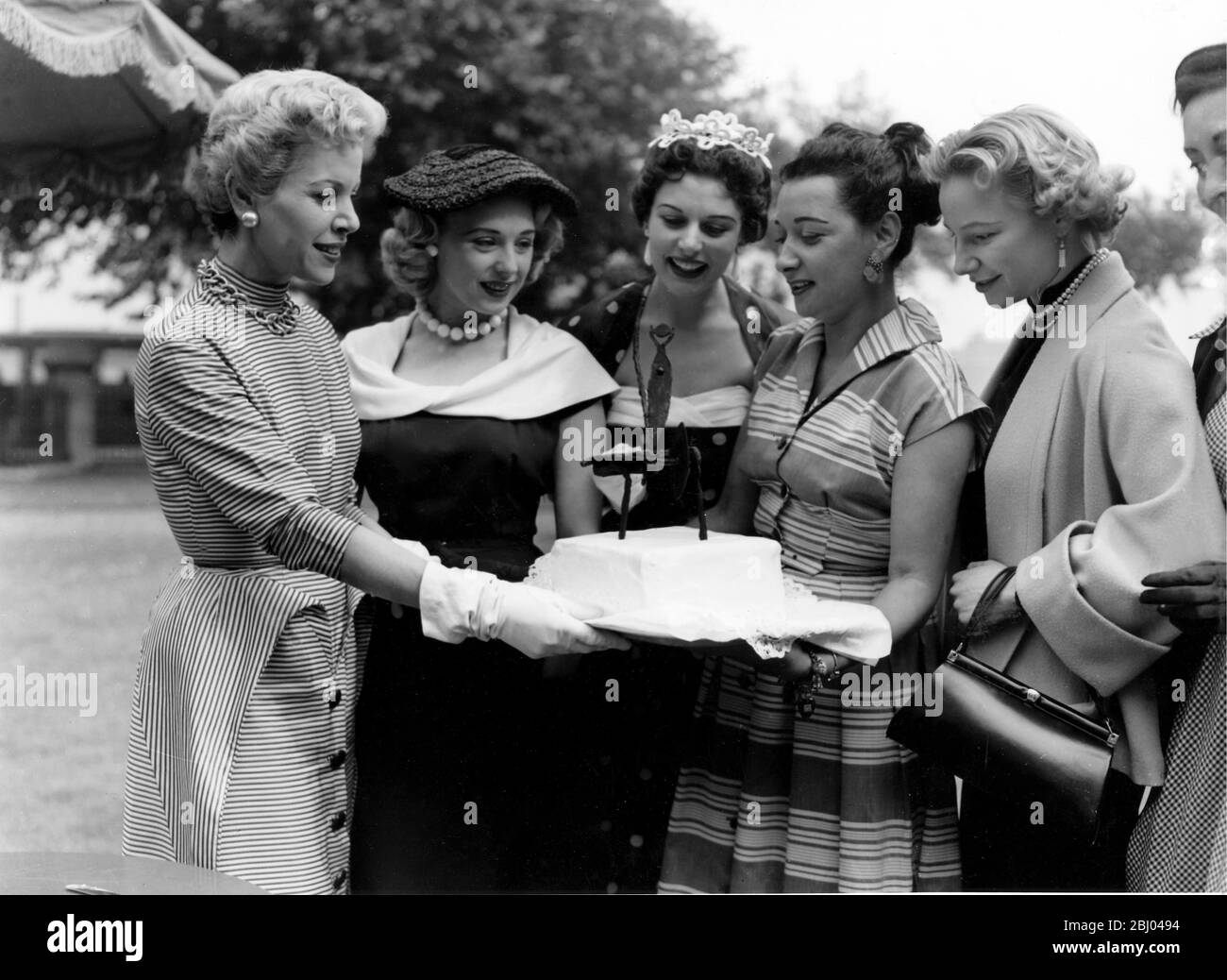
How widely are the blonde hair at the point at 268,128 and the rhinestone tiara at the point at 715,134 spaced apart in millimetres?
782

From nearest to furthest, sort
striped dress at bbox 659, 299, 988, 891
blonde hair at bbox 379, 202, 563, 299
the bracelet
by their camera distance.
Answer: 1. the bracelet
2. striped dress at bbox 659, 299, 988, 891
3. blonde hair at bbox 379, 202, 563, 299

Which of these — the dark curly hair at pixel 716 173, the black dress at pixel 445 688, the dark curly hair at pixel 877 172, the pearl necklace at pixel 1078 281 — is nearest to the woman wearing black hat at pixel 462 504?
the black dress at pixel 445 688

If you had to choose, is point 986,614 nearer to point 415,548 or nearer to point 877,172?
point 877,172

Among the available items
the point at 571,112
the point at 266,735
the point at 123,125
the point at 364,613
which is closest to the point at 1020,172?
the point at 364,613

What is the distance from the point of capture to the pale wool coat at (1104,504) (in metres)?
2.64

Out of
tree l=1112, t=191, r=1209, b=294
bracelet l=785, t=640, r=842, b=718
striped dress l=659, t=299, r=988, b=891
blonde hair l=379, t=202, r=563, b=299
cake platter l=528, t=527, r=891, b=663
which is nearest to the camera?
cake platter l=528, t=527, r=891, b=663

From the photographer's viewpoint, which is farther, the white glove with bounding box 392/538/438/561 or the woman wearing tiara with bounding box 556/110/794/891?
the woman wearing tiara with bounding box 556/110/794/891

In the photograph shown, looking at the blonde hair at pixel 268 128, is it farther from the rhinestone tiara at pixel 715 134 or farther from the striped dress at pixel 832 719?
the striped dress at pixel 832 719

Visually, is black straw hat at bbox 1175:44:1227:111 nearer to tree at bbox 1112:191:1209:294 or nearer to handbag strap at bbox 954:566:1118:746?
handbag strap at bbox 954:566:1118:746

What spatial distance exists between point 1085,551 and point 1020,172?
81 centimetres

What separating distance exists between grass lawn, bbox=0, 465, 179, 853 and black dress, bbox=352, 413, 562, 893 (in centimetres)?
198

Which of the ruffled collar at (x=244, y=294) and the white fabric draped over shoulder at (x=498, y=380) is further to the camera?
the white fabric draped over shoulder at (x=498, y=380)

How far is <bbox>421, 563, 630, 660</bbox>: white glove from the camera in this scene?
267 cm

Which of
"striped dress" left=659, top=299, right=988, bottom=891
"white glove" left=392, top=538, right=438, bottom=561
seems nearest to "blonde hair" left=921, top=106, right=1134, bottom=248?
"striped dress" left=659, top=299, right=988, bottom=891
